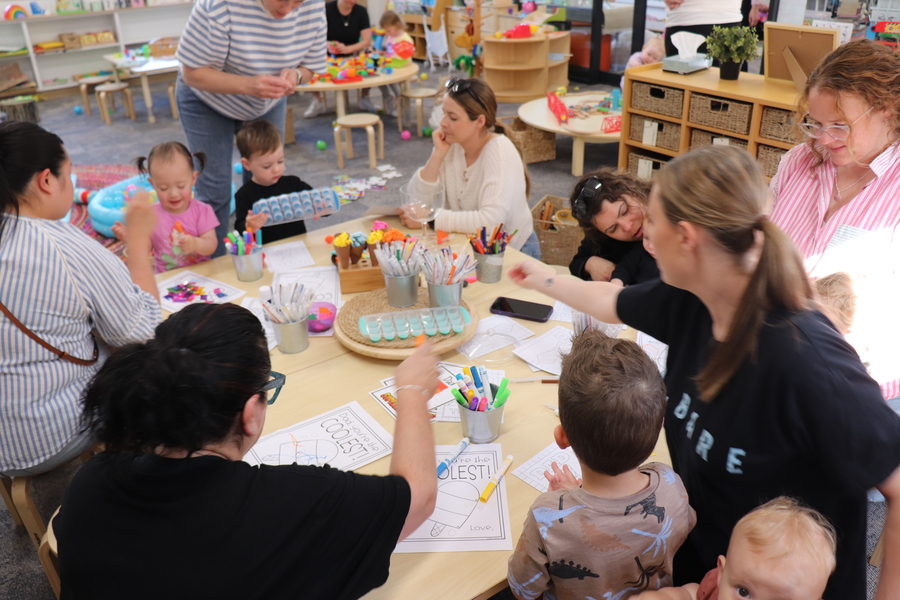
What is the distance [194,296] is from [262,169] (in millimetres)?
892

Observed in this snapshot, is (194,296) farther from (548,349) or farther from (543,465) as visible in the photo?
(543,465)

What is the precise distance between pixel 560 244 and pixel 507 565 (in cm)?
254

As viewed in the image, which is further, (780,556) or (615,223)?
(615,223)

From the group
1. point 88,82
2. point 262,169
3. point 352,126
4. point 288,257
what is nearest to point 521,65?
point 352,126

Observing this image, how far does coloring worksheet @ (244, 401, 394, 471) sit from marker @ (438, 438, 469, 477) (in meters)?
0.12

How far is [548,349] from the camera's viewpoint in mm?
1893

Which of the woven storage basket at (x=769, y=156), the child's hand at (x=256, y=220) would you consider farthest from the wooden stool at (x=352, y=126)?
the child's hand at (x=256, y=220)

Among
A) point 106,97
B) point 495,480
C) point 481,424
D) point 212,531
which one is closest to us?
point 212,531

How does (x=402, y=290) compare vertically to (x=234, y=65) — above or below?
below

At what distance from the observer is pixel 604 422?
1139 mm

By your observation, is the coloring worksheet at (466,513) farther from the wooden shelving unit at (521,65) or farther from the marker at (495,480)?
the wooden shelving unit at (521,65)

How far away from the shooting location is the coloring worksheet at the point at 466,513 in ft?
4.23

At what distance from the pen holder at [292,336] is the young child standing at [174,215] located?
0.82 metres

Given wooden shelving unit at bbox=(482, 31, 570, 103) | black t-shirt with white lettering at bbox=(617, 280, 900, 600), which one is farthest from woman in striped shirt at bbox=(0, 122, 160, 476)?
wooden shelving unit at bbox=(482, 31, 570, 103)
